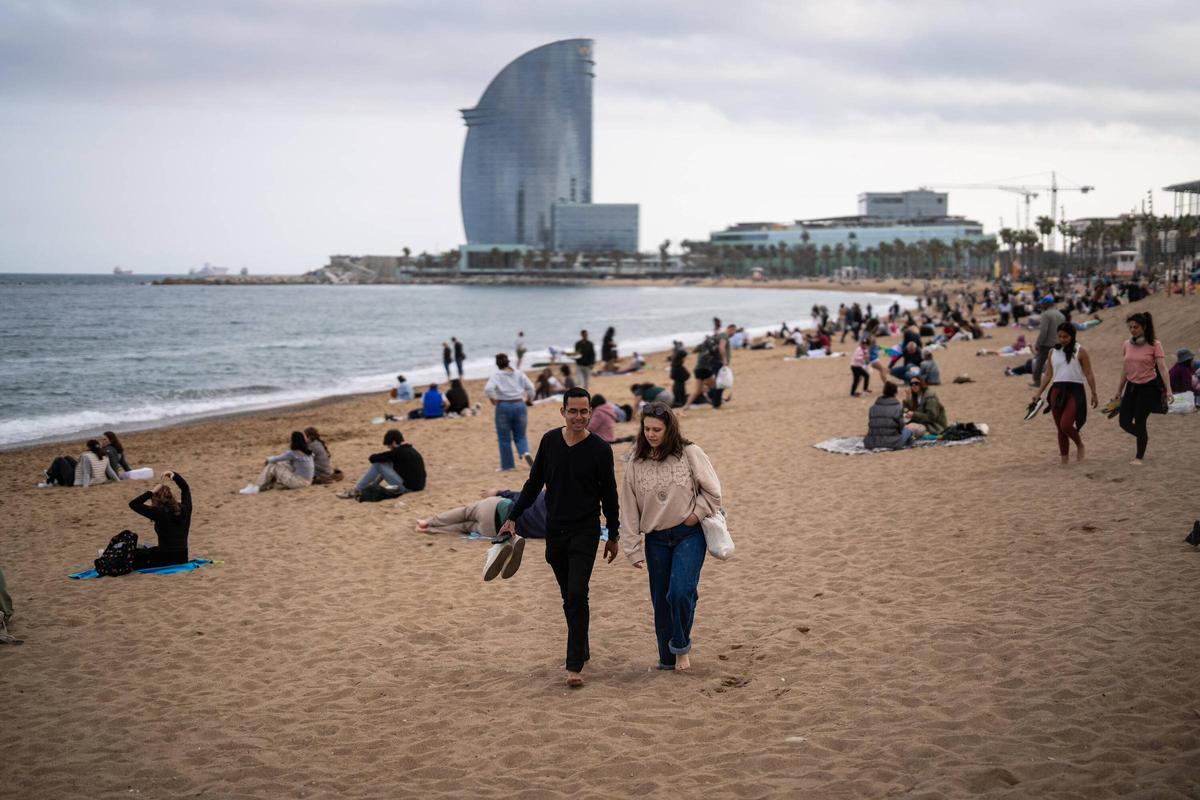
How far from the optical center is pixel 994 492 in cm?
887

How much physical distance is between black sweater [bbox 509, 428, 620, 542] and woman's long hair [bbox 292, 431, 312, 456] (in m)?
7.46

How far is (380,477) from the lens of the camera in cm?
1080

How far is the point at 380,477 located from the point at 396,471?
0.65 feet

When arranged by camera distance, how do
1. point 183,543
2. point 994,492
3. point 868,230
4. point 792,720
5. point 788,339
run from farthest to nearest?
point 868,230
point 788,339
point 994,492
point 183,543
point 792,720

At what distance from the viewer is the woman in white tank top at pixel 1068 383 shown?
28.6ft

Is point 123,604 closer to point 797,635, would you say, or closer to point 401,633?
point 401,633

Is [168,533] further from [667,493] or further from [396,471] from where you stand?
[667,493]

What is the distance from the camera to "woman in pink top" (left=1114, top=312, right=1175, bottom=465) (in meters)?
8.37

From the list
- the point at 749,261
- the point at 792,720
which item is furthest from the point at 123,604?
the point at 749,261

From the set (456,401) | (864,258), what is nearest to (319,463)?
(456,401)

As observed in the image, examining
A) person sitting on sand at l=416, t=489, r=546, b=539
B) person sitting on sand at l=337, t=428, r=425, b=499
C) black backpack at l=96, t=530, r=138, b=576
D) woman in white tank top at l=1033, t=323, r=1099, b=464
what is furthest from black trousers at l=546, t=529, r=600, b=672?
person sitting on sand at l=337, t=428, r=425, b=499

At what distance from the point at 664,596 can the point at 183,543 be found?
505cm

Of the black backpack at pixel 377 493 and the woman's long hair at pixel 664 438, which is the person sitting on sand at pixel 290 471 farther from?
the woman's long hair at pixel 664 438

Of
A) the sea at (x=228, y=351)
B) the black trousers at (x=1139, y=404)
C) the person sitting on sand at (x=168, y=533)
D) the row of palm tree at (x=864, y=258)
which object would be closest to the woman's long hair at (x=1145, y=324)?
the black trousers at (x=1139, y=404)
